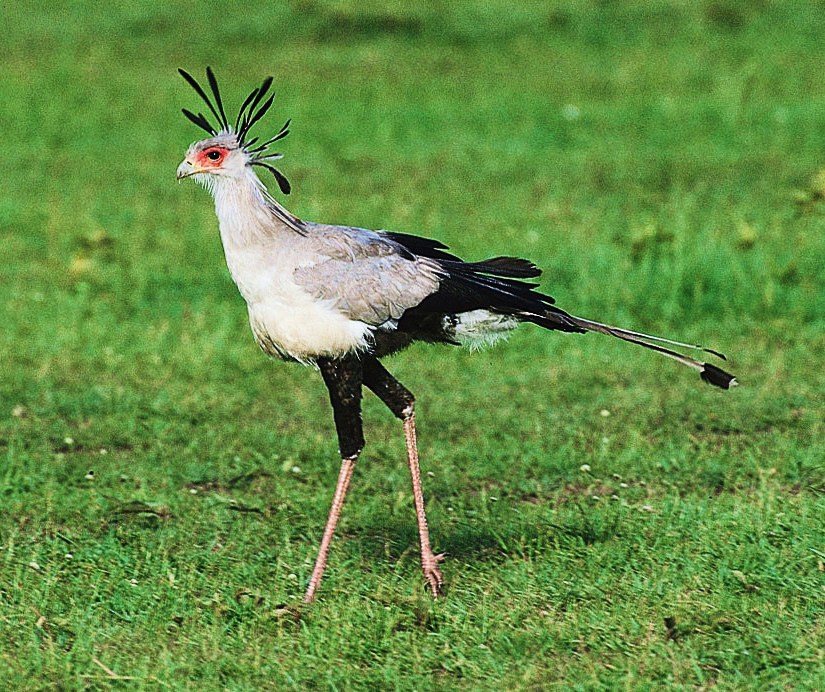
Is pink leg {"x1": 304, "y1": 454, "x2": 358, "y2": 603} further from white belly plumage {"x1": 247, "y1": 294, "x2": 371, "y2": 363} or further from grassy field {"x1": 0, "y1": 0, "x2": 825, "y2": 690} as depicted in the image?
white belly plumage {"x1": 247, "y1": 294, "x2": 371, "y2": 363}

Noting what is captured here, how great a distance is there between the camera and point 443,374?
719cm

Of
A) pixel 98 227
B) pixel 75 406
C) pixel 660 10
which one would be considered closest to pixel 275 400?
pixel 75 406

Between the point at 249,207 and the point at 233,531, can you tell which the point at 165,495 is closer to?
the point at 233,531

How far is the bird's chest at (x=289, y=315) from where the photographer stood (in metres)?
4.30

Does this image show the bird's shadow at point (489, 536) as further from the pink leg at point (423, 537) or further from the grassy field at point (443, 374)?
the pink leg at point (423, 537)

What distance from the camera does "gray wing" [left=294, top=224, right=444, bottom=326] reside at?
14.3 ft

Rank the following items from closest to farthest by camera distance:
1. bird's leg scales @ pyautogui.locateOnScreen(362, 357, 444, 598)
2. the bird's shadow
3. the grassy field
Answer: the grassy field < bird's leg scales @ pyautogui.locateOnScreen(362, 357, 444, 598) < the bird's shadow

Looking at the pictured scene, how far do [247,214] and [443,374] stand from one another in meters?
2.95

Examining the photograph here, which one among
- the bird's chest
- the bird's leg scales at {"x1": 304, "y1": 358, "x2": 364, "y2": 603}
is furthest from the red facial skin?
the bird's leg scales at {"x1": 304, "y1": 358, "x2": 364, "y2": 603}

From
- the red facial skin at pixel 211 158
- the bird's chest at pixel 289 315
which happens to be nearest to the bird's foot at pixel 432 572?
the bird's chest at pixel 289 315

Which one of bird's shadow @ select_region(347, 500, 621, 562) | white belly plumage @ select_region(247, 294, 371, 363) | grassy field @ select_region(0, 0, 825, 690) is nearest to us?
grassy field @ select_region(0, 0, 825, 690)

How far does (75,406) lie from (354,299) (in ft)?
9.12

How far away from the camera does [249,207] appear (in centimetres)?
439

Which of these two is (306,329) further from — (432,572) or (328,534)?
(432,572)
